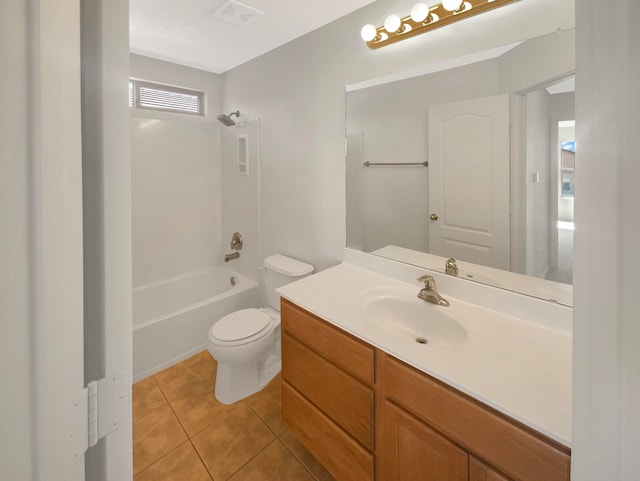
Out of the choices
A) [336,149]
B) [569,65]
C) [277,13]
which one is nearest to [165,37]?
[277,13]

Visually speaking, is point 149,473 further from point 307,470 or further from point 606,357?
point 606,357

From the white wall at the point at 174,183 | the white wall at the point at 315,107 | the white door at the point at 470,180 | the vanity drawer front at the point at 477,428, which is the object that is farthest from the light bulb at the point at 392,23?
the white wall at the point at 174,183

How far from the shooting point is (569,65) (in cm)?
111

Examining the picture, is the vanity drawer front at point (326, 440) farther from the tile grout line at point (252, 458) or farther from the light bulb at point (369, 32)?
the light bulb at point (369, 32)

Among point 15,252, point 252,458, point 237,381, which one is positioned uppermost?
point 15,252

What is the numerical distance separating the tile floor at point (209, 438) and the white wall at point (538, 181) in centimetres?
141

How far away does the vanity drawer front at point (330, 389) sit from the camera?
3.81 ft

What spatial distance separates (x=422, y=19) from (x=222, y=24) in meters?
1.30

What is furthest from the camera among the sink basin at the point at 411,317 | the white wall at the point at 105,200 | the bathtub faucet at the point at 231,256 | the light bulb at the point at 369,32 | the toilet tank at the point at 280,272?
the bathtub faucet at the point at 231,256

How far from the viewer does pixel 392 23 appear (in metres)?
1.44

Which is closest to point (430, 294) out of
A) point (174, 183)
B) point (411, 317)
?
point (411, 317)

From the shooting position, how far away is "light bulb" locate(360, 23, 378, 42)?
154 cm

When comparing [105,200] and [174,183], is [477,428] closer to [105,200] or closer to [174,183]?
[105,200]

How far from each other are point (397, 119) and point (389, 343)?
1182 mm
